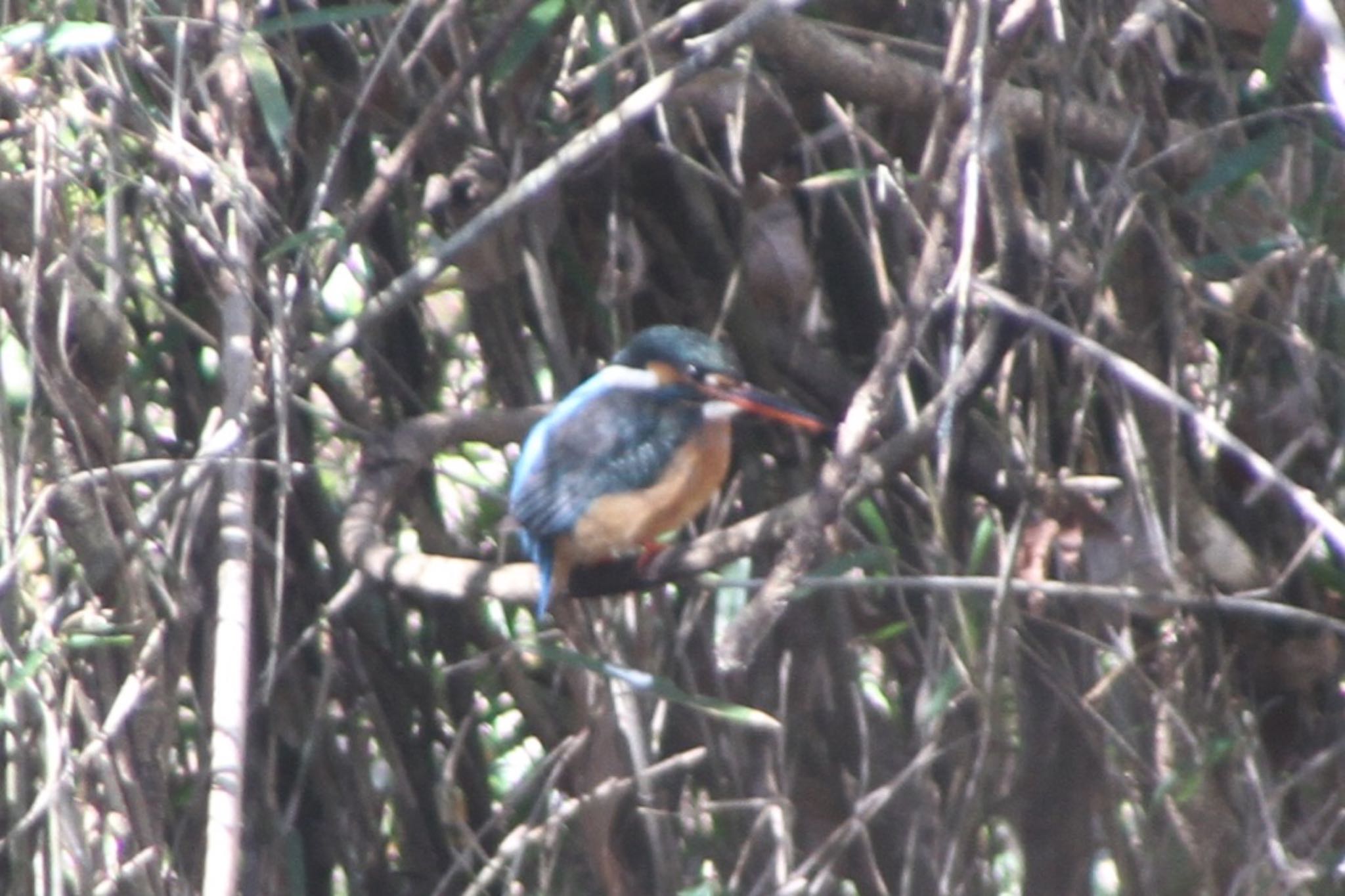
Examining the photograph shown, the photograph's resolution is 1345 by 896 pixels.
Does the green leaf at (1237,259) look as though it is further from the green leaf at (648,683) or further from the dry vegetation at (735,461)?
the green leaf at (648,683)

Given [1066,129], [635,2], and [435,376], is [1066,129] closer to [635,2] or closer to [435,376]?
[635,2]

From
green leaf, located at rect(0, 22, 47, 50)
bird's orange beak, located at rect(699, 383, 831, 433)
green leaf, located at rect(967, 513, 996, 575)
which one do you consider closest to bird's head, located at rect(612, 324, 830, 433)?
bird's orange beak, located at rect(699, 383, 831, 433)

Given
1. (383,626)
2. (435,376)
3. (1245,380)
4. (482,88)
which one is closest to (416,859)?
(383,626)

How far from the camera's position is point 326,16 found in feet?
7.63

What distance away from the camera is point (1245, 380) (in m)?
2.54

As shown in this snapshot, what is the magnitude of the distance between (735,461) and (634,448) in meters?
0.15

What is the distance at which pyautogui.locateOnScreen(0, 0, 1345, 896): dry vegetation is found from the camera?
2186 mm

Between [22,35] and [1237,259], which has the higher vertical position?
[22,35]

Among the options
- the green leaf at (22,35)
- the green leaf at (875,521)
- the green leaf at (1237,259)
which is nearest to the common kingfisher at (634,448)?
the green leaf at (875,521)

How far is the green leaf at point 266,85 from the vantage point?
2.18 meters

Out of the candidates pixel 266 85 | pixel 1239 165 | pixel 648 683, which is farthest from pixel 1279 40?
pixel 266 85

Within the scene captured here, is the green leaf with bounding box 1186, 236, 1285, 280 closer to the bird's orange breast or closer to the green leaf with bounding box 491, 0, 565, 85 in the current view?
the bird's orange breast

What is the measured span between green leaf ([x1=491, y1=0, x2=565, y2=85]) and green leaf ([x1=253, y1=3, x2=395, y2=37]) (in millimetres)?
144

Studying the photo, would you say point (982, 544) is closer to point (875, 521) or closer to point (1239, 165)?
point (875, 521)
